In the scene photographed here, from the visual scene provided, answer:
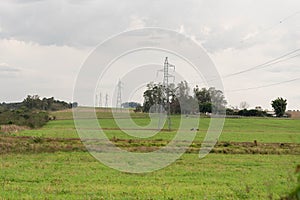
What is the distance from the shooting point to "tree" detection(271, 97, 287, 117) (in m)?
125

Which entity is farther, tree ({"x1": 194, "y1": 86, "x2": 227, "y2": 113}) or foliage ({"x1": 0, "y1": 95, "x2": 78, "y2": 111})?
foliage ({"x1": 0, "y1": 95, "x2": 78, "y2": 111})

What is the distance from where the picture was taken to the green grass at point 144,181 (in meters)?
13.5

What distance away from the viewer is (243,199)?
13250 millimetres

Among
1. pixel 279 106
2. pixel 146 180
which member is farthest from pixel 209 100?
pixel 146 180

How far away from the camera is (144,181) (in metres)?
16.6

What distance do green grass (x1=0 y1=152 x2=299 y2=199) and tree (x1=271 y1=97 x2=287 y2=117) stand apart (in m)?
106

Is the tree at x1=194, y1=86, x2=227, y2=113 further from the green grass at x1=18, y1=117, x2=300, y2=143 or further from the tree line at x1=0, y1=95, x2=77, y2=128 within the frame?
the tree line at x1=0, y1=95, x2=77, y2=128

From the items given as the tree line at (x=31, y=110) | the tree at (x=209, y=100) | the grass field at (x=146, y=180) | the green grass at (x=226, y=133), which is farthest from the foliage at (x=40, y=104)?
the grass field at (x=146, y=180)

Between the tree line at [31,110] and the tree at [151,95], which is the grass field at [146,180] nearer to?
the tree line at [31,110]

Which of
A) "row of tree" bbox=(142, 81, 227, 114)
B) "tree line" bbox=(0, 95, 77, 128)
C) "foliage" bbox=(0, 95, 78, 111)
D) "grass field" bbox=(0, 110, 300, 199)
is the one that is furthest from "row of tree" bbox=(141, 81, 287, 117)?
"foliage" bbox=(0, 95, 78, 111)

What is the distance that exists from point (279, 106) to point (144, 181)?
Result: 116262 millimetres

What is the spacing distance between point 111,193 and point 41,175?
5.36 meters

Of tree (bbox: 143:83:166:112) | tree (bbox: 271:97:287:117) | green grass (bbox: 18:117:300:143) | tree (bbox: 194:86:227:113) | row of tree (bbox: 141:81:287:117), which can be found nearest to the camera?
green grass (bbox: 18:117:300:143)

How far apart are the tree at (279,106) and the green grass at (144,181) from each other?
347ft
